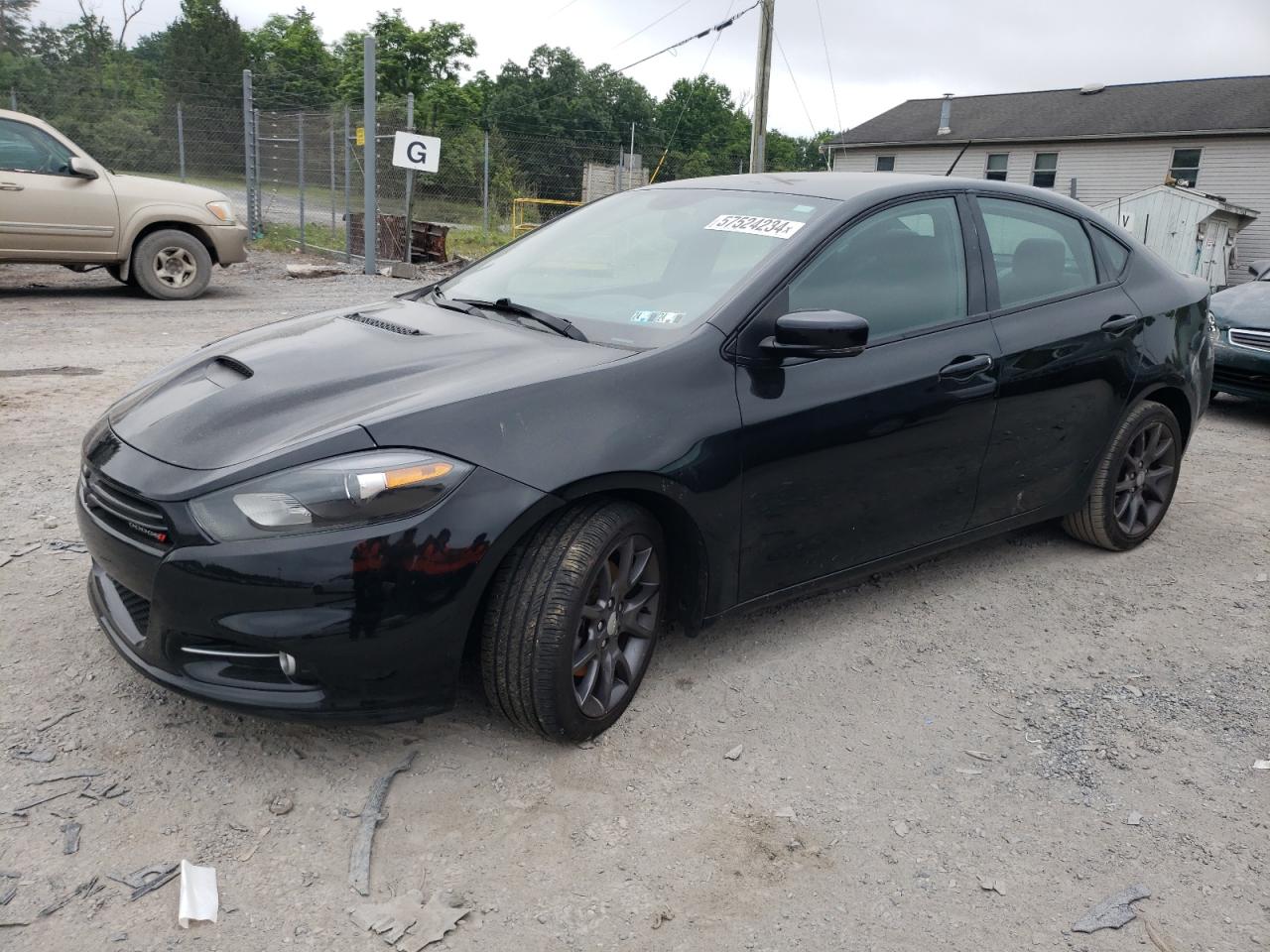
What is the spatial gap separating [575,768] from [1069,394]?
253cm

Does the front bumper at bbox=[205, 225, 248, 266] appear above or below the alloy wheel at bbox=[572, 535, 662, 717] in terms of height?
above

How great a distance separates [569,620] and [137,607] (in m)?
1.12

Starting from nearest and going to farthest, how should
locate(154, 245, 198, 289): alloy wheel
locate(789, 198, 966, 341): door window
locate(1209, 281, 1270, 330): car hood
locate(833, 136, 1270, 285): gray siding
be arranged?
1. locate(789, 198, 966, 341): door window
2. locate(1209, 281, 1270, 330): car hood
3. locate(154, 245, 198, 289): alloy wheel
4. locate(833, 136, 1270, 285): gray siding

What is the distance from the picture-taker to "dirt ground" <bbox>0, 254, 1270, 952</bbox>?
2391 millimetres

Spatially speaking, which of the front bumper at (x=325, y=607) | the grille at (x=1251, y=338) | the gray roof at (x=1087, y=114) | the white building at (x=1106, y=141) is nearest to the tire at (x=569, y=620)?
the front bumper at (x=325, y=607)

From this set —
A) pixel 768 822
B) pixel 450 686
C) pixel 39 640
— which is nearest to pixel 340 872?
pixel 450 686

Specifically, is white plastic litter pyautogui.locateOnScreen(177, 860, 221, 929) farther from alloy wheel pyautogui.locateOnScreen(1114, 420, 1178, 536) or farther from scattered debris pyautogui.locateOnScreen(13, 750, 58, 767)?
alloy wheel pyautogui.locateOnScreen(1114, 420, 1178, 536)

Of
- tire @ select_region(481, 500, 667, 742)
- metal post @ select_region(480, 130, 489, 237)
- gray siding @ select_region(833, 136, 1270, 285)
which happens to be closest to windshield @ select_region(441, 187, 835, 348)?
tire @ select_region(481, 500, 667, 742)

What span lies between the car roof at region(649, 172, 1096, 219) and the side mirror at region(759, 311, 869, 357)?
2.21ft

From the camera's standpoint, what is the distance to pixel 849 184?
12.6ft

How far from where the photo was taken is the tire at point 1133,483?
4582 mm

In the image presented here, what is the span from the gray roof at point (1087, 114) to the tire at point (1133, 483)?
3325 centimetres

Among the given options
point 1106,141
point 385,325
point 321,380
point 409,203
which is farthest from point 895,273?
point 1106,141

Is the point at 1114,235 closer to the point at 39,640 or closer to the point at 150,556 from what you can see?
the point at 150,556
